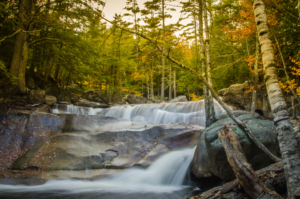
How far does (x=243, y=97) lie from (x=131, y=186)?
11.5 metres

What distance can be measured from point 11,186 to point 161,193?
4503mm

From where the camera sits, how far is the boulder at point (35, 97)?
28.9 ft

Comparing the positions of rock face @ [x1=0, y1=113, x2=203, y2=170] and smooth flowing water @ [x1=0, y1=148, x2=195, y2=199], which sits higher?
rock face @ [x1=0, y1=113, x2=203, y2=170]

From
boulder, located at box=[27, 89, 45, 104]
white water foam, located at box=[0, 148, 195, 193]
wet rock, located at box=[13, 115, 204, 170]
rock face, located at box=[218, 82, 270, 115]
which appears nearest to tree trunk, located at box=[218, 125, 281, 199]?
white water foam, located at box=[0, 148, 195, 193]

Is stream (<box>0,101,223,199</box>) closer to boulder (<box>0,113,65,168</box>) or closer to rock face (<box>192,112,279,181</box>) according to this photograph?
rock face (<box>192,112,279,181</box>)

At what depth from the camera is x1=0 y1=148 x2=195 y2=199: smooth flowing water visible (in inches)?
180

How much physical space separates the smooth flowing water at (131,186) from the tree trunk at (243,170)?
241cm

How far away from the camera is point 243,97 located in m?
12.7

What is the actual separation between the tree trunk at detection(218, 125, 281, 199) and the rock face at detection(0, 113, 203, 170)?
3702mm

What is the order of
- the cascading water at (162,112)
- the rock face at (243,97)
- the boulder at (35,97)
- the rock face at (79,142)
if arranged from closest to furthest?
the rock face at (79,142) → the boulder at (35,97) → the cascading water at (162,112) → the rock face at (243,97)

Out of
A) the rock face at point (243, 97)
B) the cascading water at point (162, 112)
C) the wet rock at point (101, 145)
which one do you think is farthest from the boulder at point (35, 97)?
the rock face at point (243, 97)

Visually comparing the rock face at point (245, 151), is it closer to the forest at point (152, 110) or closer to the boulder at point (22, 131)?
the forest at point (152, 110)

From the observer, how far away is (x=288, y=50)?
372 inches

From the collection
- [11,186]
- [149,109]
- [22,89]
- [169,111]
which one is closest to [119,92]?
[149,109]
